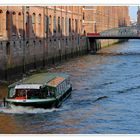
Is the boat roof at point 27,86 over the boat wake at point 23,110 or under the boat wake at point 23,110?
over

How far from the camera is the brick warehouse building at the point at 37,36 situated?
28.6 metres

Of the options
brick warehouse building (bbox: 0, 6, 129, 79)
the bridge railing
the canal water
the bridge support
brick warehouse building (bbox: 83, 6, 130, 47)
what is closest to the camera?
the canal water

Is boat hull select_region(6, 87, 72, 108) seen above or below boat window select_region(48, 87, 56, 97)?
below

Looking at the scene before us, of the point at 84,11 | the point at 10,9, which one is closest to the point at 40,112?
the point at 10,9

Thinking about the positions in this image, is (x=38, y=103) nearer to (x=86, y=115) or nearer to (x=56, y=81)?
(x=86, y=115)

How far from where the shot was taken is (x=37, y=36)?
37.5 m

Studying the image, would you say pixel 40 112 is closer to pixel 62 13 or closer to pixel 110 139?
pixel 110 139

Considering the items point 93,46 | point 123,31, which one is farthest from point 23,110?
point 123,31

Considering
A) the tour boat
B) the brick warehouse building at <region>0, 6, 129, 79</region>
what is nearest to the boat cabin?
the tour boat

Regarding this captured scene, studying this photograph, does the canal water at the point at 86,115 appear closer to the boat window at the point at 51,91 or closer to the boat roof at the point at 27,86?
the boat window at the point at 51,91

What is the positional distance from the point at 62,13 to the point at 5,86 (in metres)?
26.0

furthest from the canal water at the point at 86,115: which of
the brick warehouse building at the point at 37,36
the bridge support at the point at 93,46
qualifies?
the bridge support at the point at 93,46

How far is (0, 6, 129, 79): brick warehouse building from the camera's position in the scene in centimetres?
2858

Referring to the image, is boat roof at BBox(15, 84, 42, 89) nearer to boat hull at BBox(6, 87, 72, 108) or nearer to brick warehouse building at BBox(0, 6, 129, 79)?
boat hull at BBox(6, 87, 72, 108)
